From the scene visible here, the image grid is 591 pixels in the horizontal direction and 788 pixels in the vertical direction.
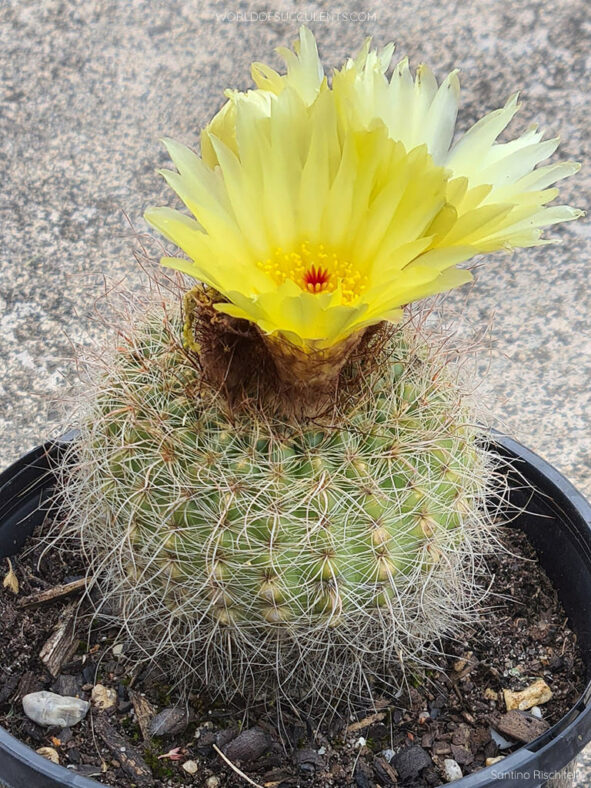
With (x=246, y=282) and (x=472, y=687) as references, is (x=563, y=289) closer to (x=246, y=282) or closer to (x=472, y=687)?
(x=472, y=687)

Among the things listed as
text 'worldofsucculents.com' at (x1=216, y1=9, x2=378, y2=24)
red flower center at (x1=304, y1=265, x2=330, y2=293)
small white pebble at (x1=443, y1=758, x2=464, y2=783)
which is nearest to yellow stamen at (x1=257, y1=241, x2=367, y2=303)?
red flower center at (x1=304, y1=265, x2=330, y2=293)

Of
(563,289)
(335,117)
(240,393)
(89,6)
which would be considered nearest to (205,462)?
(240,393)

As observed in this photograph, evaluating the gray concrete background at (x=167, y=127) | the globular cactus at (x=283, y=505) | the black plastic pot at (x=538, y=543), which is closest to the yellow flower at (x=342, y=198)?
the globular cactus at (x=283, y=505)

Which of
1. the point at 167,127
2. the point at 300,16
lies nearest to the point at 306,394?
the point at 167,127

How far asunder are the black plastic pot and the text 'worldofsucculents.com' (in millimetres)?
1272

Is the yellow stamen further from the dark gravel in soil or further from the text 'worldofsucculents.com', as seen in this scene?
the text 'worldofsucculents.com'

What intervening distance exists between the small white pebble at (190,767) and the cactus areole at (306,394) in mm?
73

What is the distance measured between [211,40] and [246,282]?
1.57 meters

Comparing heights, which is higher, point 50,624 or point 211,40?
point 211,40

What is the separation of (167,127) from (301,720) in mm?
1405

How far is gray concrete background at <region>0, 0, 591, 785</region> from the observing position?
1.66m

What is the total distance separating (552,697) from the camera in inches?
36.6

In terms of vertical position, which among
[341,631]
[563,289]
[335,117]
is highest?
[563,289]

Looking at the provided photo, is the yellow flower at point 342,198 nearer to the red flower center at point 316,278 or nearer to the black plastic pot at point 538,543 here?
the red flower center at point 316,278
